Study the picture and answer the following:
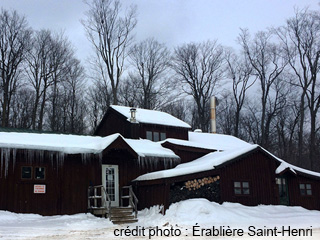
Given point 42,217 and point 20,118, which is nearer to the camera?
point 42,217

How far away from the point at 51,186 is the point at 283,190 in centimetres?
1323

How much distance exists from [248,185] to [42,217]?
35.1 ft

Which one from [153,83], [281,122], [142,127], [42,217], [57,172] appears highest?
[153,83]

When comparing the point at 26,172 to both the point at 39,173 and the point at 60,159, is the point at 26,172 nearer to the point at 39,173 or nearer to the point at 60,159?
the point at 39,173

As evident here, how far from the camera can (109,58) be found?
37.4 meters

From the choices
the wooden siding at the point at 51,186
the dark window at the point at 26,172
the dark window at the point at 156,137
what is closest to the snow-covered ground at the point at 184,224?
the wooden siding at the point at 51,186

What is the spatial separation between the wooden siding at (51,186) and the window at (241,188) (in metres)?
7.35

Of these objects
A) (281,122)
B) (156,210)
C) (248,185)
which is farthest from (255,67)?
(156,210)

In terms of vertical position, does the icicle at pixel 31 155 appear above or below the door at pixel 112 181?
above

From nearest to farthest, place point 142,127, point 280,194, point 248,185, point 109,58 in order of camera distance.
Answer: point 248,185 → point 280,194 → point 142,127 → point 109,58

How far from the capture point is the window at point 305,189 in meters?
22.2

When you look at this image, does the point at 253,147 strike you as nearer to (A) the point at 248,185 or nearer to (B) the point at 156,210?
(A) the point at 248,185

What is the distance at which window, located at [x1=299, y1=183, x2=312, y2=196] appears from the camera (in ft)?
72.9

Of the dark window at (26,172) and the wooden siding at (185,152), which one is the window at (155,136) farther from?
the dark window at (26,172)
